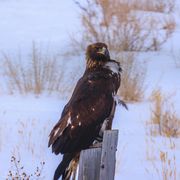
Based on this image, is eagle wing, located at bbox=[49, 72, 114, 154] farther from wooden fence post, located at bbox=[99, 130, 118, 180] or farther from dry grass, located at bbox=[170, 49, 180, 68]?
dry grass, located at bbox=[170, 49, 180, 68]

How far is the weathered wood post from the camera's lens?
410 centimetres

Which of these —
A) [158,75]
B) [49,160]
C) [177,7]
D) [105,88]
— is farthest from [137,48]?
[105,88]

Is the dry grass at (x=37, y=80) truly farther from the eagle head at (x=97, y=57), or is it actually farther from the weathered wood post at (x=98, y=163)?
the weathered wood post at (x=98, y=163)

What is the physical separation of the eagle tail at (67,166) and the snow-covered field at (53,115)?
1597mm

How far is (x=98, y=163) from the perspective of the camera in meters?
4.15

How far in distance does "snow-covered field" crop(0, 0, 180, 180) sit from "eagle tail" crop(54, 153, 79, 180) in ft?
5.24

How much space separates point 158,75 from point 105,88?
884 centimetres

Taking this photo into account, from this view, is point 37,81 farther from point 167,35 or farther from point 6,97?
point 167,35

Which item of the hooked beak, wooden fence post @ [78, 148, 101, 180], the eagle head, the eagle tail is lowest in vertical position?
the eagle tail

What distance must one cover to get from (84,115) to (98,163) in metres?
1.20

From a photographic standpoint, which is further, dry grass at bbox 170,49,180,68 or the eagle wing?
dry grass at bbox 170,49,180,68

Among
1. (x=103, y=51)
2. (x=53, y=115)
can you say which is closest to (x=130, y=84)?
(x=53, y=115)

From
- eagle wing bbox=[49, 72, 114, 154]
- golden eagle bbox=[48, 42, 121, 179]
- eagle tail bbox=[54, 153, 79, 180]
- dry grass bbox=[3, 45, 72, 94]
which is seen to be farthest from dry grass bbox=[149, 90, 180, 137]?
eagle tail bbox=[54, 153, 79, 180]

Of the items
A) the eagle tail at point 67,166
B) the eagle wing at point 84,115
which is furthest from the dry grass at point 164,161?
the eagle tail at point 67,166
